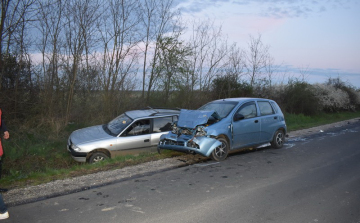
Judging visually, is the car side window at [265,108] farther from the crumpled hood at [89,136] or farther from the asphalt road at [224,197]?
the crumpled hood at [89,136]

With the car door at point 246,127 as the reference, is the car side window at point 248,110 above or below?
above

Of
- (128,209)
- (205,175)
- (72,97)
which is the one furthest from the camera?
(72,97)

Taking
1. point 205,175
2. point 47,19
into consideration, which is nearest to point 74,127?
point 47,19

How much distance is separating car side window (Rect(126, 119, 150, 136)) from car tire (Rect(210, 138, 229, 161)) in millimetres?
2325

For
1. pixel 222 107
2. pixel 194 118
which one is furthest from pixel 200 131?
pixel 222 107

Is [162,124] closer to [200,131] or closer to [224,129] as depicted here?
[200,131]

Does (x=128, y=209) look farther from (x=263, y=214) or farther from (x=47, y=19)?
(x=47, y=19)

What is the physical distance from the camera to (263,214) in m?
4.83

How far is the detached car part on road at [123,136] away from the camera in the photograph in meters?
8.65

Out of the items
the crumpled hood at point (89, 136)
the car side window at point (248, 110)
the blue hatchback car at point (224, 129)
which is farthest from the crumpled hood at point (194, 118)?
the crumpled hood at point (89, 136)

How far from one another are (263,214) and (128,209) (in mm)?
A: 2119

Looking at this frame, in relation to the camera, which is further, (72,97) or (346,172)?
(72,97)

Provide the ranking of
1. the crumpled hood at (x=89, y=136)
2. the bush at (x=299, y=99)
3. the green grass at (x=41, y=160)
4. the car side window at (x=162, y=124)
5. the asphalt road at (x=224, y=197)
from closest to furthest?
the asphalt road at (x=224, y=197), the green grass at (x=41, y=160), the crumpled hood at (x=89, y=136), the car side window at (x=162, y=124), the bush at (x=299, y=99)

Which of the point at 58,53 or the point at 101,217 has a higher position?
the point at 58,53
